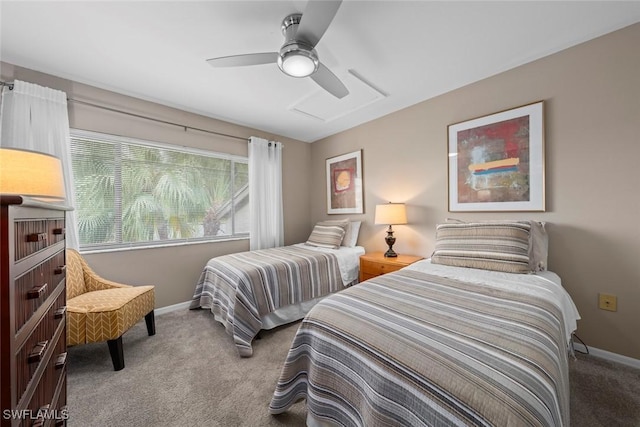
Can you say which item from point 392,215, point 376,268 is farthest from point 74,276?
point 392,215

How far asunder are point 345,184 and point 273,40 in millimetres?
2237

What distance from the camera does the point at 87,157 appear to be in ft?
8.00

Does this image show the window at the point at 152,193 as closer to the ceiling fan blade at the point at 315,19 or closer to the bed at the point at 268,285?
the bed at the point at 268,285

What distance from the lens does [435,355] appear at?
85 cm

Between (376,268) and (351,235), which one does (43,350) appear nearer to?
(376,268)

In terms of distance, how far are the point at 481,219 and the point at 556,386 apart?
6.12 ft

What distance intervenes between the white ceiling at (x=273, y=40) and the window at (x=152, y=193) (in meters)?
0.66

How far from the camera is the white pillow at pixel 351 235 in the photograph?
3.42 meters

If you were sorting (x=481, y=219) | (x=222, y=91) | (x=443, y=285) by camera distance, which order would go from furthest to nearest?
(x=222, y=91) < (x=481, y=219) < (x=443, y=285)

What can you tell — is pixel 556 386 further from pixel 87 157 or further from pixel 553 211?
pixel 87 157

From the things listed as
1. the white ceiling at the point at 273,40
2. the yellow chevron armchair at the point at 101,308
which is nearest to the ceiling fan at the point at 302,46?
the white ceiling at the point at 273,40

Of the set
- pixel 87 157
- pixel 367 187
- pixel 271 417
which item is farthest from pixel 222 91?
pixel 271 417

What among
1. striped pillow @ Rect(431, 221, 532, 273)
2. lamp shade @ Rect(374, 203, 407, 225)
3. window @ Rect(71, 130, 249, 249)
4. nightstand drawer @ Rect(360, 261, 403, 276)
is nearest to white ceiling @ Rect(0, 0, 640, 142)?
window @ Rect(71, 130, 249, 249)

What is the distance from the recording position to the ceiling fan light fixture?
148cm
